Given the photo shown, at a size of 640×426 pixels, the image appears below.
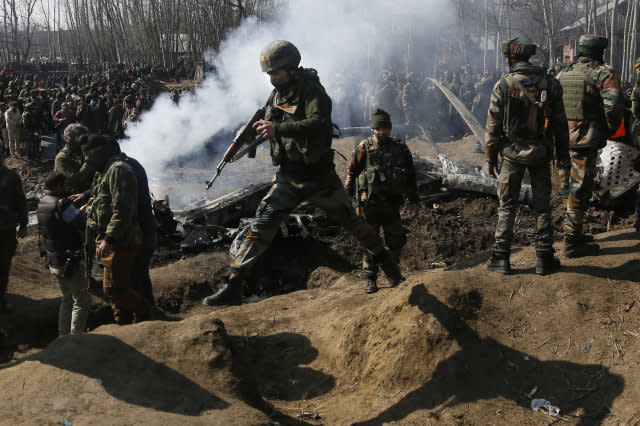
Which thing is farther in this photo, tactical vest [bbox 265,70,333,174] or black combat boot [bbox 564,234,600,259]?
black combat boot [bbox 564,234,600,259]

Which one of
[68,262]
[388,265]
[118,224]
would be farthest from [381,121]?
[68,262]

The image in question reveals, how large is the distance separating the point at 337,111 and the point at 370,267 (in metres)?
15.0

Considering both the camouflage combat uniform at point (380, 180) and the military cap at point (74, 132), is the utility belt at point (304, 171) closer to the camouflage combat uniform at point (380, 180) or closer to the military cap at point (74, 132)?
the camouflage combat uniform at point (380, 180)

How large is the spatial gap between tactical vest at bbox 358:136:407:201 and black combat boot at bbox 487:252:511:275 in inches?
59.9

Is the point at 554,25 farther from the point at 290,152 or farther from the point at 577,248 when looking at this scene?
the point at 290,152

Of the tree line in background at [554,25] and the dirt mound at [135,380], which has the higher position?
the tree line in background at [554,25]

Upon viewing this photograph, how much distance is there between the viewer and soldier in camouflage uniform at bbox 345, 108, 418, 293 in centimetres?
568

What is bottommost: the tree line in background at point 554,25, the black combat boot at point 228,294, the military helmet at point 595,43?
the black combat boot at point 228,294

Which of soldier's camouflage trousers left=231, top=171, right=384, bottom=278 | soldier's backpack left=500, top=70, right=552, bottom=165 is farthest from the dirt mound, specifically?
soldier's backpack left=500, top=70, right=552, bottom=165

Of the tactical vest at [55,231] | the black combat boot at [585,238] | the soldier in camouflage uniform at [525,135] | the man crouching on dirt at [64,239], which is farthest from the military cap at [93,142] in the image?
the black combat boot at [585,238]

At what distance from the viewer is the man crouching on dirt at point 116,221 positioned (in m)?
4.56

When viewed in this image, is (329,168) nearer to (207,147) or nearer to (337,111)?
(207,147)

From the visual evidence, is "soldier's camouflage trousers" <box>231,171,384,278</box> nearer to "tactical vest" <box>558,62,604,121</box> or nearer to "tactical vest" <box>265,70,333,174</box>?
"tactical vest" <box>265,70,333,174</box>

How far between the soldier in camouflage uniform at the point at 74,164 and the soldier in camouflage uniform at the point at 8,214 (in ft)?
1.85
